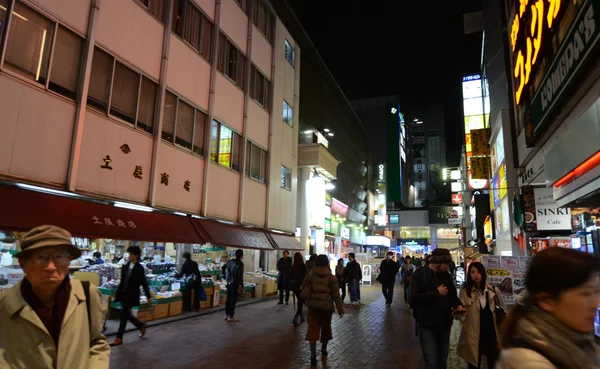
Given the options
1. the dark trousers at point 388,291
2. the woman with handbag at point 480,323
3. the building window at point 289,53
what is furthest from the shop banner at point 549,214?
the building window at point 289,53

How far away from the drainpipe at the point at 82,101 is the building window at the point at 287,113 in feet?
40.8

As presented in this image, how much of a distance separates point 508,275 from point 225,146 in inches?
425

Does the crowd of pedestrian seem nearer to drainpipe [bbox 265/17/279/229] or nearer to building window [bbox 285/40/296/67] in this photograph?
drainpipe [bbox 265/17/279/229]

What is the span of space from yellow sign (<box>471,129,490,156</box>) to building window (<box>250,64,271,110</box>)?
12.6 m

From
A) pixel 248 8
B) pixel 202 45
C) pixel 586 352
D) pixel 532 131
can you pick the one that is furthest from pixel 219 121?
pixel 586 352

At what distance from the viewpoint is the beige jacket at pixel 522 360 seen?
1.52m

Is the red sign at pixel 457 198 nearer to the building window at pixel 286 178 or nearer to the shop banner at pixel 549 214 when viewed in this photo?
the building window at pixel 286 178

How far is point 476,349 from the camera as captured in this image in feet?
17.1

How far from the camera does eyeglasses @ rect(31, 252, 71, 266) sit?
7.80 ft

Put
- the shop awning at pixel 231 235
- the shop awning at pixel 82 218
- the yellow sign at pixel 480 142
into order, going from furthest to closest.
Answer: the yellow sign at pixel 480 142 → the shop awning at pixel 231 235 → the shop awning at pixel 82 218

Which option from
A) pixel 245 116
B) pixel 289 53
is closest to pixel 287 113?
pixel 289 53

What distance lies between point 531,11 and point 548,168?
4.57m

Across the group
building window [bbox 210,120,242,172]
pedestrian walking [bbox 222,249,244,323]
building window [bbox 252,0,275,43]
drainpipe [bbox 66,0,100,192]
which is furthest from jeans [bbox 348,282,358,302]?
building window [bbox 252,0,275,43]

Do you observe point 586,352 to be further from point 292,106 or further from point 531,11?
point 292,106
